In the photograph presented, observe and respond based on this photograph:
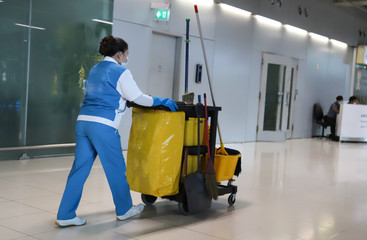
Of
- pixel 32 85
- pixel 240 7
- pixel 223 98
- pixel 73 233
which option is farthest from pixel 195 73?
pixel 73 233

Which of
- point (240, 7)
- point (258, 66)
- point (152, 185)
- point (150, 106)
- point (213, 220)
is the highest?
point (240, 7)

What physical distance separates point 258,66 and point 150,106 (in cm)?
728

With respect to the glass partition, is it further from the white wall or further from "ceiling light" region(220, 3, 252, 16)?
"ceiling light" region(220, 3, 252, 16)

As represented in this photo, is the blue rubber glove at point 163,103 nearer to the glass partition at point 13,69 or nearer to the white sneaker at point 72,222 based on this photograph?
the white sneaker at point 72,222

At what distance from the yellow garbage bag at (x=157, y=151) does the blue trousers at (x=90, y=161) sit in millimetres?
226

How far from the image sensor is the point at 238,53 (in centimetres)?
956

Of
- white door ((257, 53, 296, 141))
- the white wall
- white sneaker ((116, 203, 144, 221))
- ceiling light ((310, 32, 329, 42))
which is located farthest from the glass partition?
ceiling light ((310, 32, 329, 42))

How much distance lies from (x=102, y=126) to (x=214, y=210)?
1359 mm

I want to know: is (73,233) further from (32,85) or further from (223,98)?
(223,98)

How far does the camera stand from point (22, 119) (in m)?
5.87

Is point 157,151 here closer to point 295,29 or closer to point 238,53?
point 238,53

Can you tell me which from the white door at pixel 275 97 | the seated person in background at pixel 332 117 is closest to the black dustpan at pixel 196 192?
the white door at pixel 275 97

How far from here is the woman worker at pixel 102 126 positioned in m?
3.11

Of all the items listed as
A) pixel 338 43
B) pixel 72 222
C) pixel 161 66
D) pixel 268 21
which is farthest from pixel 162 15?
pixel 338 43
